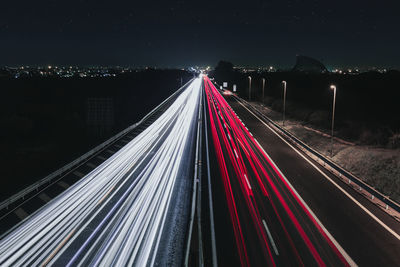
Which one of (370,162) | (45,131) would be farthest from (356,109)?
(45,131)

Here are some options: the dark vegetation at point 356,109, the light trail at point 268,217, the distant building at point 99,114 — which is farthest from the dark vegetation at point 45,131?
the dark vegetation at point 356,109

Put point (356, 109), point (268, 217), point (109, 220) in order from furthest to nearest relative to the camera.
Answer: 1. point (356, 109)
2. point (268, 217)
3. point (109, 220)

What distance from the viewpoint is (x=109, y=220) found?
14.6 m

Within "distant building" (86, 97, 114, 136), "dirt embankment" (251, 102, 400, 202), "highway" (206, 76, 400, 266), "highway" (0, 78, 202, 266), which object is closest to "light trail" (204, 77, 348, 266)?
"highway" (206, 76, 400, 266)

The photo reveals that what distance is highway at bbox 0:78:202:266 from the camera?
11727 mm

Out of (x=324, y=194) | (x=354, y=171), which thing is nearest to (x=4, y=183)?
(x=324, y=194)

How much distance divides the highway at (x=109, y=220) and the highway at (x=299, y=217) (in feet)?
9.40

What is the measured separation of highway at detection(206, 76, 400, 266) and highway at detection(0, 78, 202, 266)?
9.40 ft

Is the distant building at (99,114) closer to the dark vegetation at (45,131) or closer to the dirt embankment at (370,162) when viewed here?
the dark vegetation at (45,131)

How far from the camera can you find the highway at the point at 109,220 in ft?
38.5

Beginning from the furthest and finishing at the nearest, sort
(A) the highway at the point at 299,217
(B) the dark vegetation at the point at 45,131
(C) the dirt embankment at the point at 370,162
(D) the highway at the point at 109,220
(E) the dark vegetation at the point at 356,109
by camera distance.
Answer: (E) the dark vegetation at the point at 356,109 → (B) the dark vegetation at the point at 45,131 → (C) the dirt embankment at the point at 370,162 → (A) the highway at the point at 299,217 → (D) the highway at the point at 109,220

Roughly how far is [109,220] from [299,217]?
858 centimetres

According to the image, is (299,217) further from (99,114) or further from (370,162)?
(99,114)

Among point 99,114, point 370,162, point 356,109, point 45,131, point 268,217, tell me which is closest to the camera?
point 268,217
